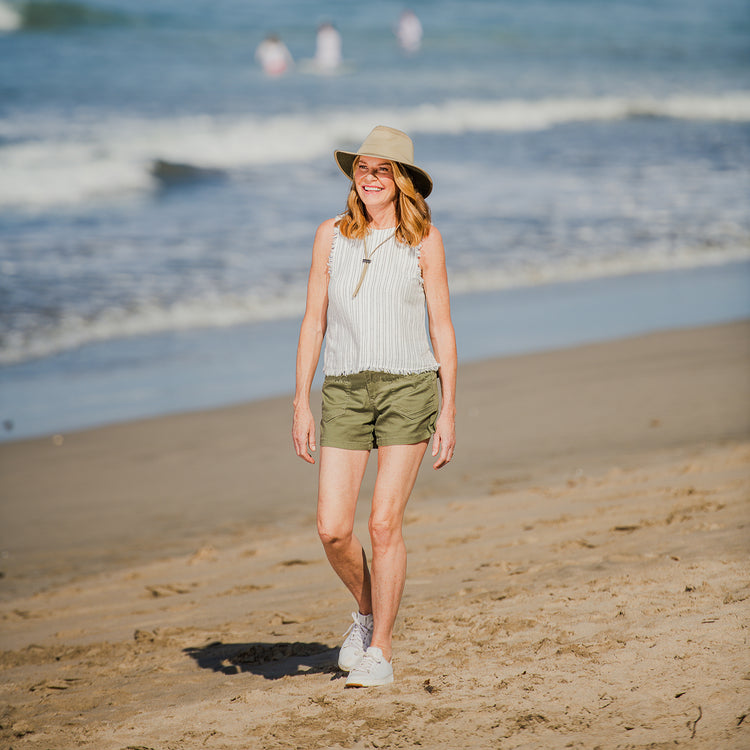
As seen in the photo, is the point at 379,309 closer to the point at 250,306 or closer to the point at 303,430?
the point at 303,430

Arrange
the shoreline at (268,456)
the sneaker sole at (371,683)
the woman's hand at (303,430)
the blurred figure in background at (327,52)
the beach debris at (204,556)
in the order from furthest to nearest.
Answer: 1. the blurred figure in background at (327,52)
2. the shoreline at (268,456)
3. the beach debris at (204,556)
4. the woman's hand at (303,430)
5. the sneaker sole at (371,683)

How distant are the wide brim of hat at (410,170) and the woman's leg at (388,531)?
972 millimetres

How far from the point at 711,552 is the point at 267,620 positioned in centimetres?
205

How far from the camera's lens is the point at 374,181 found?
3.51 meters

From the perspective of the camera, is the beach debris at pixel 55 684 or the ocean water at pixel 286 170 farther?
the ocean water at pixel 286 170

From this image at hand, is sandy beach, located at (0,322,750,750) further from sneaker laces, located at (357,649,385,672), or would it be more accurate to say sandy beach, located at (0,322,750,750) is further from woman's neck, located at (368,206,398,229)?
woman's neck, located at (368,206,398,229)

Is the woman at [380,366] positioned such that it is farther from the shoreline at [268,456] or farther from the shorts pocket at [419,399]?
the shoreline at [268,456]

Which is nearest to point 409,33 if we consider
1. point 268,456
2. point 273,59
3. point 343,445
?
point 273,59

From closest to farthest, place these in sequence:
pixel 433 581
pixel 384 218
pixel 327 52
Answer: pixel 384 218 → pixel 433 581 → pixel 327 52

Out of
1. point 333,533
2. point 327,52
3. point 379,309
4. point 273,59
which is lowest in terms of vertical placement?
point 333,533

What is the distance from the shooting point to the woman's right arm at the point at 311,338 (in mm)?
3553

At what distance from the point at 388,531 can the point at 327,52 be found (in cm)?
3058

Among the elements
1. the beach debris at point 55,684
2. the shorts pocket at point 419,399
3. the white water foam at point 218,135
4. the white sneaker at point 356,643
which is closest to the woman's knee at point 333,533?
the white sneaker at point 356,643

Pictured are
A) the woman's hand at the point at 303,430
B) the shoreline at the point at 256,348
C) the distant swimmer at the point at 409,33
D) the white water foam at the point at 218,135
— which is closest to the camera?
the woman's hand at the point at 303,430
